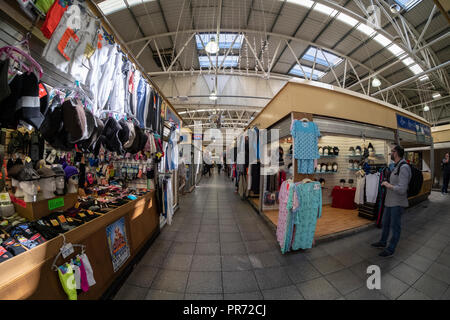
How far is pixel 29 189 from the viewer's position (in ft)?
4.46

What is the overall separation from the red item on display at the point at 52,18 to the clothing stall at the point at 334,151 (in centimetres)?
311

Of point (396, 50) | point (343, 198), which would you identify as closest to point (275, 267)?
point (343, 198)

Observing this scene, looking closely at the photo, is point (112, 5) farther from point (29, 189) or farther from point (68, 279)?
point (68, 279)

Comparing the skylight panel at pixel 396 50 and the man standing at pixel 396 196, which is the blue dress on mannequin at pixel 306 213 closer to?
the man standing at pixel 396 196

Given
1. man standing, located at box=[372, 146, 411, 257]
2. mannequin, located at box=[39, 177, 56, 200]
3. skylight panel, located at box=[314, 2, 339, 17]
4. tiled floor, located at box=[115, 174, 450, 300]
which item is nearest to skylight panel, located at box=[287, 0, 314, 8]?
skylight panel, located at box=[314, 2, 339, 17]

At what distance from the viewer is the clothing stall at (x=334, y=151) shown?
2787 mm

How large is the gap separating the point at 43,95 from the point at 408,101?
1887 cm

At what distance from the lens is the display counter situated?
1.01 meters

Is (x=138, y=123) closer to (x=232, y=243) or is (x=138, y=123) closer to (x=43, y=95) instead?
(x=43, y=95)

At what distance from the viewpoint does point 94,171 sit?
8.94 ft

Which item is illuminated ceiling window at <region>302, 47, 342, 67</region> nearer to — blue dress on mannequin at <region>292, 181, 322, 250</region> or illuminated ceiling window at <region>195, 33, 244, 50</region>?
illuminated ceiling window at <region>195, 33, 244, 50</region>

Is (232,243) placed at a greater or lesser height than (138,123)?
lesser

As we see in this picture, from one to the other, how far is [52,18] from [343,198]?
22.6 ft

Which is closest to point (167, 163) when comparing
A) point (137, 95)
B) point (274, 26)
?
point (137, 95)
